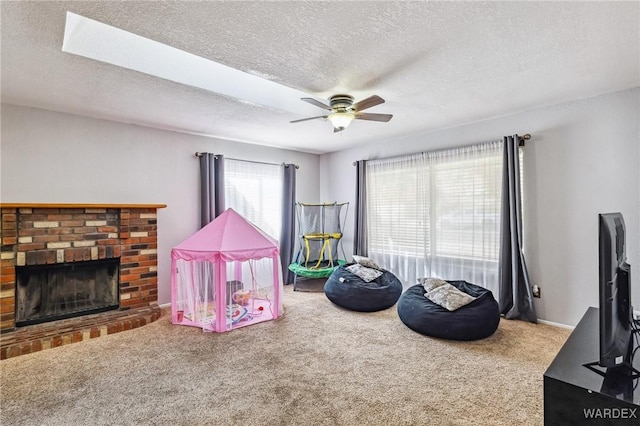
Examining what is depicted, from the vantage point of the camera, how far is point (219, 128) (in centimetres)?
427

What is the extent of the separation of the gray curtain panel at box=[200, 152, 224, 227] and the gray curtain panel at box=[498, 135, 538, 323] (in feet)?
12.3

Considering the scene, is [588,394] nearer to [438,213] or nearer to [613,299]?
[613,299]

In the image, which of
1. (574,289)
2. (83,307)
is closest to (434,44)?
(574,289)

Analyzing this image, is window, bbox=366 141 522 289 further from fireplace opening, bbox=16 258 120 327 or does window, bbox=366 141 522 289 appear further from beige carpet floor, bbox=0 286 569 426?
fireplace opening, bbox=16 258 120 327

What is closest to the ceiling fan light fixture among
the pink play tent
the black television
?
the pink play tent

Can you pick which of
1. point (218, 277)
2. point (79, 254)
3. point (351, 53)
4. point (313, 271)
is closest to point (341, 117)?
point (351, 53)

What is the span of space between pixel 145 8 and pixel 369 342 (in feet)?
10.1

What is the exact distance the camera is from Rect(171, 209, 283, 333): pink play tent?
11.1ft

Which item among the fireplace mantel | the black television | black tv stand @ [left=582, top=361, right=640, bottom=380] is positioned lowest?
black tv stand @ [left=582, top=361, right=640, bottom=380]

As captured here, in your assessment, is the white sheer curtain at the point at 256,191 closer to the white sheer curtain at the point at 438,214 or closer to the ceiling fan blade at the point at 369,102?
the white sheer curtain at the point at 438,214

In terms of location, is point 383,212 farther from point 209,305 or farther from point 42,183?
point 42,183

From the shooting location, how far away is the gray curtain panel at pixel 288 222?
17.9ft

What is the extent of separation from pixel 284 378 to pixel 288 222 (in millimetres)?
3257

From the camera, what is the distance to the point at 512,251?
142 inches
